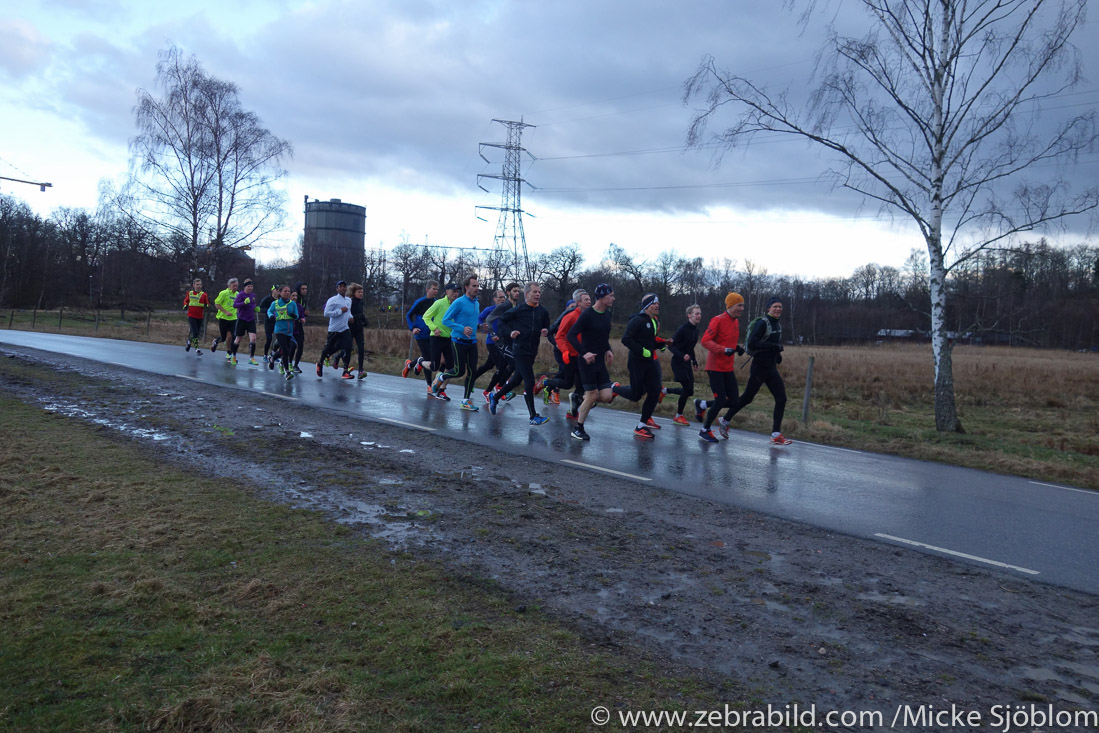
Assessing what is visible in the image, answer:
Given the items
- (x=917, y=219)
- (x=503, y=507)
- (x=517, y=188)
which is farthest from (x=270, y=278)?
(x=503, y=507)

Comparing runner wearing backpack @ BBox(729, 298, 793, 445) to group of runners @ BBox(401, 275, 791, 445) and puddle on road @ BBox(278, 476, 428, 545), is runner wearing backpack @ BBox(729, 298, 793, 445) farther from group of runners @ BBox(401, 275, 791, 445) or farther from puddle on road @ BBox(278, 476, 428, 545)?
puddle on road @ BBox(278, 476, 428, 545)

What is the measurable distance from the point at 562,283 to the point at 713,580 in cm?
8233

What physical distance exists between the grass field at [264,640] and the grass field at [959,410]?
853cm

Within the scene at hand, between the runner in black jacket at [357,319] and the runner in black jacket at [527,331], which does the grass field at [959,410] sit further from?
the runner in black jacket at [357,319]

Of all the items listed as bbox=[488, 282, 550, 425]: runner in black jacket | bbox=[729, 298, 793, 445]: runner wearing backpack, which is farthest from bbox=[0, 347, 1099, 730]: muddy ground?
bbox=[729, 298, 793, 445]: runner wearing backpack

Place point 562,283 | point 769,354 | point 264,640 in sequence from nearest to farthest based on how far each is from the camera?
point 264,640, point 769,354, point 562,283

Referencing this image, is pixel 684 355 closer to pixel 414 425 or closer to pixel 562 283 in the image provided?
pixel 414 425

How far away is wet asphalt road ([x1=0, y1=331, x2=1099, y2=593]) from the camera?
6.21 m

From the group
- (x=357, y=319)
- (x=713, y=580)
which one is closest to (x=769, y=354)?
(x=713, y=580)

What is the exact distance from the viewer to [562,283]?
284 feet

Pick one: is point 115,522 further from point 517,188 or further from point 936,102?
point 517,188

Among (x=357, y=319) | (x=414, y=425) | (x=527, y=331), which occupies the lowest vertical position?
(x=414, y=425)

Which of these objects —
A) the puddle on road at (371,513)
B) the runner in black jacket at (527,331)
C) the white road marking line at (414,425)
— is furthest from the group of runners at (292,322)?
the puddle on road at (371,513)

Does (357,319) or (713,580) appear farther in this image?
(357,319)
